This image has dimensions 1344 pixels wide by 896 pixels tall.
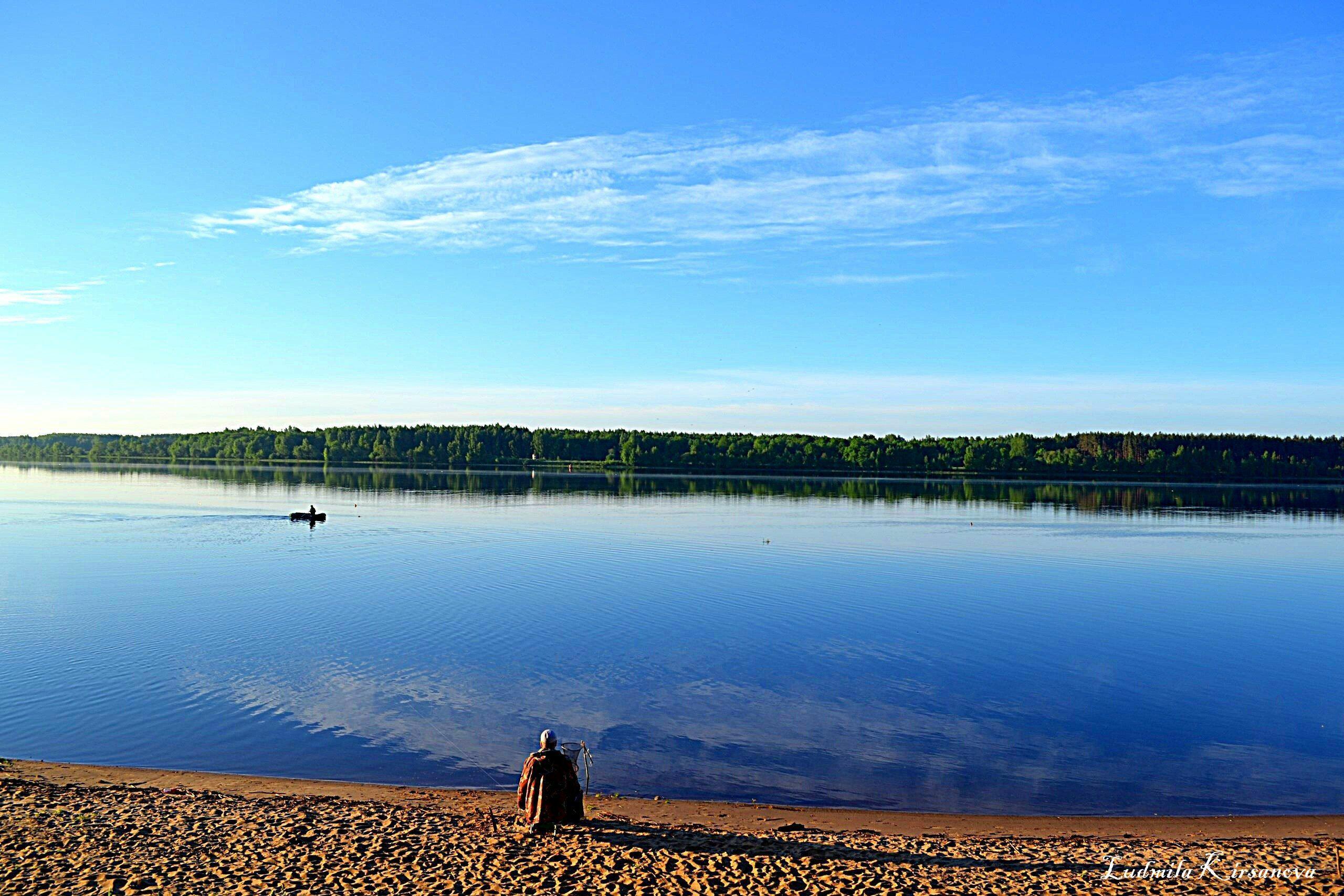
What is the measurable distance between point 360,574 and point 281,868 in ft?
90.0

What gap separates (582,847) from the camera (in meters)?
10.7

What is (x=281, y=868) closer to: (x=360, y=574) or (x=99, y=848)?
(x=99, y=848)

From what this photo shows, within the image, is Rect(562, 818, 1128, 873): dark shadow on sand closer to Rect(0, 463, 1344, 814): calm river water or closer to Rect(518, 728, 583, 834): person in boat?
Rect(518, 728, 583, 834): person in boat

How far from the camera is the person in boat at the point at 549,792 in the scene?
11.1 meters

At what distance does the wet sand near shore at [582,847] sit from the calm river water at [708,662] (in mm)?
1159


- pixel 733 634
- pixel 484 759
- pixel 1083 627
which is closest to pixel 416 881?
pixel 484 759

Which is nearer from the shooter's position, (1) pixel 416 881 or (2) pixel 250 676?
(1) pixel 416 881

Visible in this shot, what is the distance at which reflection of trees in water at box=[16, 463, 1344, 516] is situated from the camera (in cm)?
9150

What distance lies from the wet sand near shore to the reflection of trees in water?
73.7 m

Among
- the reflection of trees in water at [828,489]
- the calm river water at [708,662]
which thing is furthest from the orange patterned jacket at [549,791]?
the reflection of trees in water at [828,489]

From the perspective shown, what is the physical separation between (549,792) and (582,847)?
29.3 inches

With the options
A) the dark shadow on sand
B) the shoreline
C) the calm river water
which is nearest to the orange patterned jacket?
the dark shadow on sand

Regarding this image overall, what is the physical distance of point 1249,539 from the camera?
54844mm

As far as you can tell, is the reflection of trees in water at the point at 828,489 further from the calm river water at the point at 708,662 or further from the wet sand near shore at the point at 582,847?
the wet sand near shore at the point at 582,847
